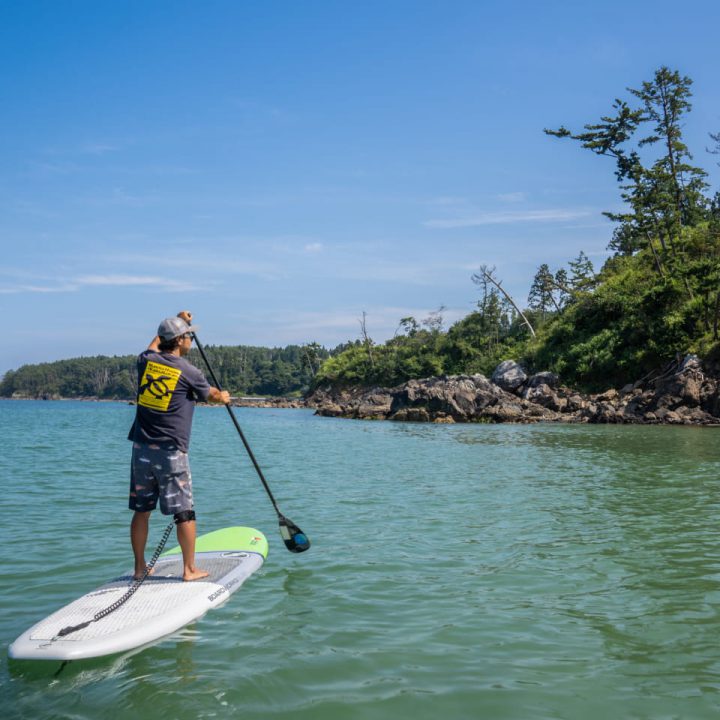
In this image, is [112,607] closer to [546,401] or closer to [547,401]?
[547,401]

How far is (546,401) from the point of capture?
39.8 m

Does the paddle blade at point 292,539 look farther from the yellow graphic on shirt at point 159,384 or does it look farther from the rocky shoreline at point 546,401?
the rocky shoreline at point 546,401

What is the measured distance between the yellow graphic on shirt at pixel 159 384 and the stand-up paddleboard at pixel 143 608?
1.50 meters

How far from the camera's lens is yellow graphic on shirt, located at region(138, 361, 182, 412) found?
5.21m

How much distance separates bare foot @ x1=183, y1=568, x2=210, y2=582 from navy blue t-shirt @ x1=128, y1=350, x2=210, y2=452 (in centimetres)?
111

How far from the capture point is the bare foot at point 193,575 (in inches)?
213

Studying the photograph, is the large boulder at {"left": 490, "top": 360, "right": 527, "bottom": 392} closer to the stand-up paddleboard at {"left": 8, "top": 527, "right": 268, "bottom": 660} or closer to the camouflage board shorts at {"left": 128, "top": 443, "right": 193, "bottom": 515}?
the stand-up paddleboard at {"left": 8, "top": 527, "right": 268, "bottom": 660}

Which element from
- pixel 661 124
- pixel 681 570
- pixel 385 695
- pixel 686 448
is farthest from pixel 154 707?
pixel 661 124

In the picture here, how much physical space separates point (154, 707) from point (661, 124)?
45.6 m

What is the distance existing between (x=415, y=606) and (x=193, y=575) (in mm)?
1920

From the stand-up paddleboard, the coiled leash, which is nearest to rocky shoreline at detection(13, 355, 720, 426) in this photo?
the stand-up paddleboard

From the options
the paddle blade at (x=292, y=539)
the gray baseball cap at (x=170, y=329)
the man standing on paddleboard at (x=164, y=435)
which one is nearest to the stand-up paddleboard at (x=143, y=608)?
the paddle blade at (x=292, y=539)

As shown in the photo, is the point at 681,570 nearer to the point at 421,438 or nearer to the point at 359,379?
the point at 421,438

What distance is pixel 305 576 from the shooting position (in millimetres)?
6152
